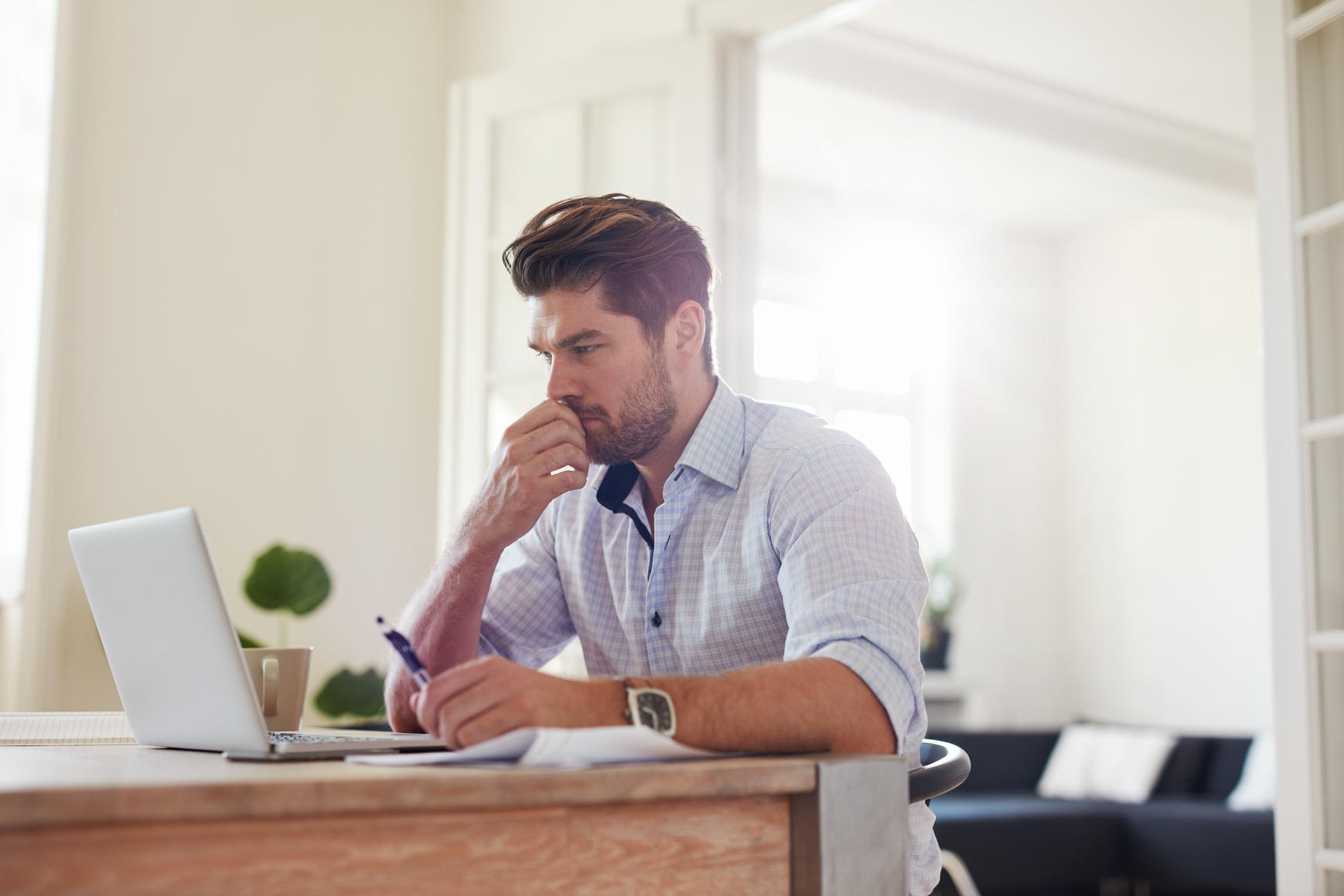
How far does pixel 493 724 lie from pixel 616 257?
2.71 feet

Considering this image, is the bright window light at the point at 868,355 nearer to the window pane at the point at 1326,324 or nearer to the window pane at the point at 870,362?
the window pane at the point at 870,362

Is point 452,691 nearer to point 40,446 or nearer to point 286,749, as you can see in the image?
point 286,749

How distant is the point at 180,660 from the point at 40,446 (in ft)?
7.38

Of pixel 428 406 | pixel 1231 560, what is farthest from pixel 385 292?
pixel 1231 560

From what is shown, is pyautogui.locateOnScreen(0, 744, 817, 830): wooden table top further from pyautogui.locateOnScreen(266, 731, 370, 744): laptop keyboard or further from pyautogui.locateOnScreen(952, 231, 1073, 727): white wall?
pyautogui.locateOnScreen(952, 231, 1073, 727): white wall

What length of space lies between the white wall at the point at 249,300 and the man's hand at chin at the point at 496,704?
2.47 m

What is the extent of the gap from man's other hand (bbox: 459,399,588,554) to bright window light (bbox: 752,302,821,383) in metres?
4.67

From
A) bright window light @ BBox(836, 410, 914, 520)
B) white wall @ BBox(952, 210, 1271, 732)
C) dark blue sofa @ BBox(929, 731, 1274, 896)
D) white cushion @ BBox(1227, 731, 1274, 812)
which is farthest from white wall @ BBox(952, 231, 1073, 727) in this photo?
white cushion @ BBox(1227, 731, 1274, 812)

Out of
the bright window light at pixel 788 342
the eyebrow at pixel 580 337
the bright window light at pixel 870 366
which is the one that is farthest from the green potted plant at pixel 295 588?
the bright window light at pixel 870 366

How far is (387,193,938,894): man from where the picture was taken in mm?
1222

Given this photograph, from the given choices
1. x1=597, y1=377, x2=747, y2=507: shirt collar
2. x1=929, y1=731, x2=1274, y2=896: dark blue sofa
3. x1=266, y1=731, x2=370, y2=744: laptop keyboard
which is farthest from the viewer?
x1=929, y1=731, x2=1274, y2=896: dark blue sofa

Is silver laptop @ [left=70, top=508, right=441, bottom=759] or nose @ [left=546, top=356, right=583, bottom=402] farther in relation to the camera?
nose @ [left=546, top=356, right=583, bottom=402]

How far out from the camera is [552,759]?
804 millimetres

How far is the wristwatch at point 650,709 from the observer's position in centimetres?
92
